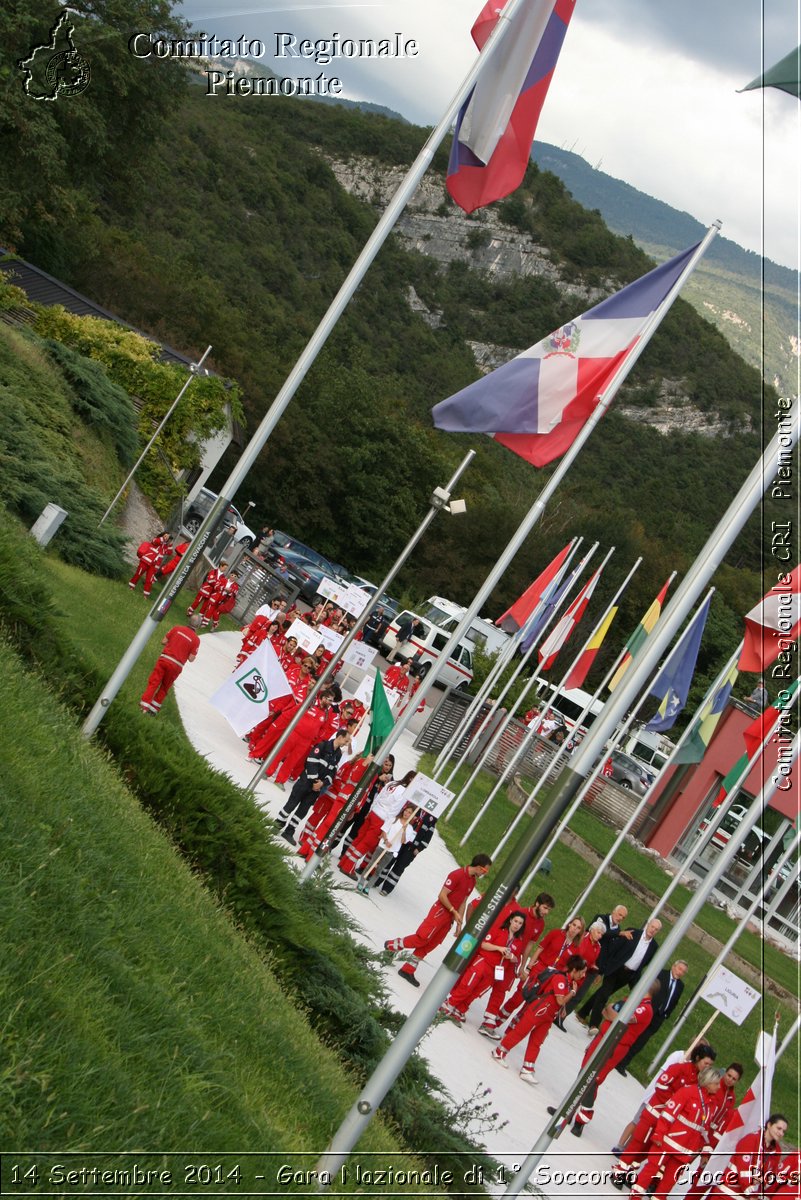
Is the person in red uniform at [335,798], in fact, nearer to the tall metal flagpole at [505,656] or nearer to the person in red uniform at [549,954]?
the person in red uniform at [549,954]

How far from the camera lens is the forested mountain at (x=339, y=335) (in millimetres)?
43031

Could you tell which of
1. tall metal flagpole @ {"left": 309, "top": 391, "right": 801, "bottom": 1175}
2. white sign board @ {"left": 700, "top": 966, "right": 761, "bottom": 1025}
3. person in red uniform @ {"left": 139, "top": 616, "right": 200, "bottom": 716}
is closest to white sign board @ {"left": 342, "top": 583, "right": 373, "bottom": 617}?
person in red uniform @ {"left": 139, "top": 616, "right": 200, "bottom": 716}

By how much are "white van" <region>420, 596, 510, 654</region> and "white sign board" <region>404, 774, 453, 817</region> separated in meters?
26.3

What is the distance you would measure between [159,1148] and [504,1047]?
10007 mm

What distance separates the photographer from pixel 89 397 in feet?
96.1

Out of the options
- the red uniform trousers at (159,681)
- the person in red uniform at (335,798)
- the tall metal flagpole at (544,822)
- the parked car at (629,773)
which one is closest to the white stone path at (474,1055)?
the person in red uniform at (335,798)

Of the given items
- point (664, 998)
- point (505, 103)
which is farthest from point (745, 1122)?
point (505, 103)

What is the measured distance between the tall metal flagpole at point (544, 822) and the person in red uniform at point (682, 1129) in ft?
19.5

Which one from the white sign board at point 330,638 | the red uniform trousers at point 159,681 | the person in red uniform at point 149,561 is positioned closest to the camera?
the red uniform trousers at point 159,681

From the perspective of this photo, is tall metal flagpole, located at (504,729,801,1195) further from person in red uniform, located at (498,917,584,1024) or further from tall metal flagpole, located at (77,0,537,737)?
tall metal flagpole, located at (77,0,537,737)

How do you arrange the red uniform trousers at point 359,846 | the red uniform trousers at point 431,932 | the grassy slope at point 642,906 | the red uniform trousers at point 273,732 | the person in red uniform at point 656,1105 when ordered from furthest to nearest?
the grassy slope at point 642,906
the red uniform trousers at point 273,732
the red uniform trousers at point 359,846
the red uniform trousers at point 431,932
the person in red uniform at point 656,1105

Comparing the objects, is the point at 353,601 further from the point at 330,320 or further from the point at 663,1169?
the point at 663,1169

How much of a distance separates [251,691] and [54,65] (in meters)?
21.0

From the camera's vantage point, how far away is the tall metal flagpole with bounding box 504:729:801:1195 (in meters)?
8.01
